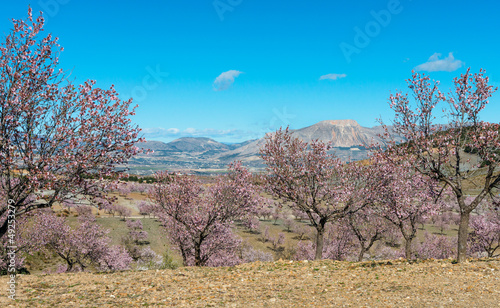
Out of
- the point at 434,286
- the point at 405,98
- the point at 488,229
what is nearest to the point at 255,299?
the point at 434,286

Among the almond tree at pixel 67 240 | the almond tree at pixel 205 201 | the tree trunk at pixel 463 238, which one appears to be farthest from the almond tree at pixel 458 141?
the almond tree at pixel 67 240

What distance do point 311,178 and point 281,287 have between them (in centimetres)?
998

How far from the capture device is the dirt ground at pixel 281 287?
11.0 m

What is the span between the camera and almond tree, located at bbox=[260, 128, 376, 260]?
21.7 meters

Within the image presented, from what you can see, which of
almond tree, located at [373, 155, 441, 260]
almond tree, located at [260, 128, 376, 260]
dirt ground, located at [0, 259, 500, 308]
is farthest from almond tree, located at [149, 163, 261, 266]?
almond tree, located at [373, 155, 441, 260]

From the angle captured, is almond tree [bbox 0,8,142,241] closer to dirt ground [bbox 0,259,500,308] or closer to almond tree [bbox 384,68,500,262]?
dirt ground [bbox 0,259,500,308]

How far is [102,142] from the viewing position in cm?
1362

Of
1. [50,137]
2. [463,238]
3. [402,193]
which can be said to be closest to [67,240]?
[50,137]

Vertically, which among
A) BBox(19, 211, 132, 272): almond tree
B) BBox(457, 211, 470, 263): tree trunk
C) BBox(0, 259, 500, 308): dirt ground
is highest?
BBox(457, 211, 470, 263): tree trunk

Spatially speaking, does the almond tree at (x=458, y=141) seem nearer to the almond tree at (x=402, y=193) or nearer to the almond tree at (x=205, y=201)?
the almond tree at (x=402, y=193)

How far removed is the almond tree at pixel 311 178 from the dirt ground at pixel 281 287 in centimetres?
550

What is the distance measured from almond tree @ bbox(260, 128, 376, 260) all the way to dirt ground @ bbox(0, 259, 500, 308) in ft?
18.1

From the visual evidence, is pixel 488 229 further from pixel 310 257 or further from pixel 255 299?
pixel 255 299

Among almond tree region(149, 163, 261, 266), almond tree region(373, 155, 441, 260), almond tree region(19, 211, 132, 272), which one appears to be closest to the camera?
almond tree region(373, 155, 441, 260)
